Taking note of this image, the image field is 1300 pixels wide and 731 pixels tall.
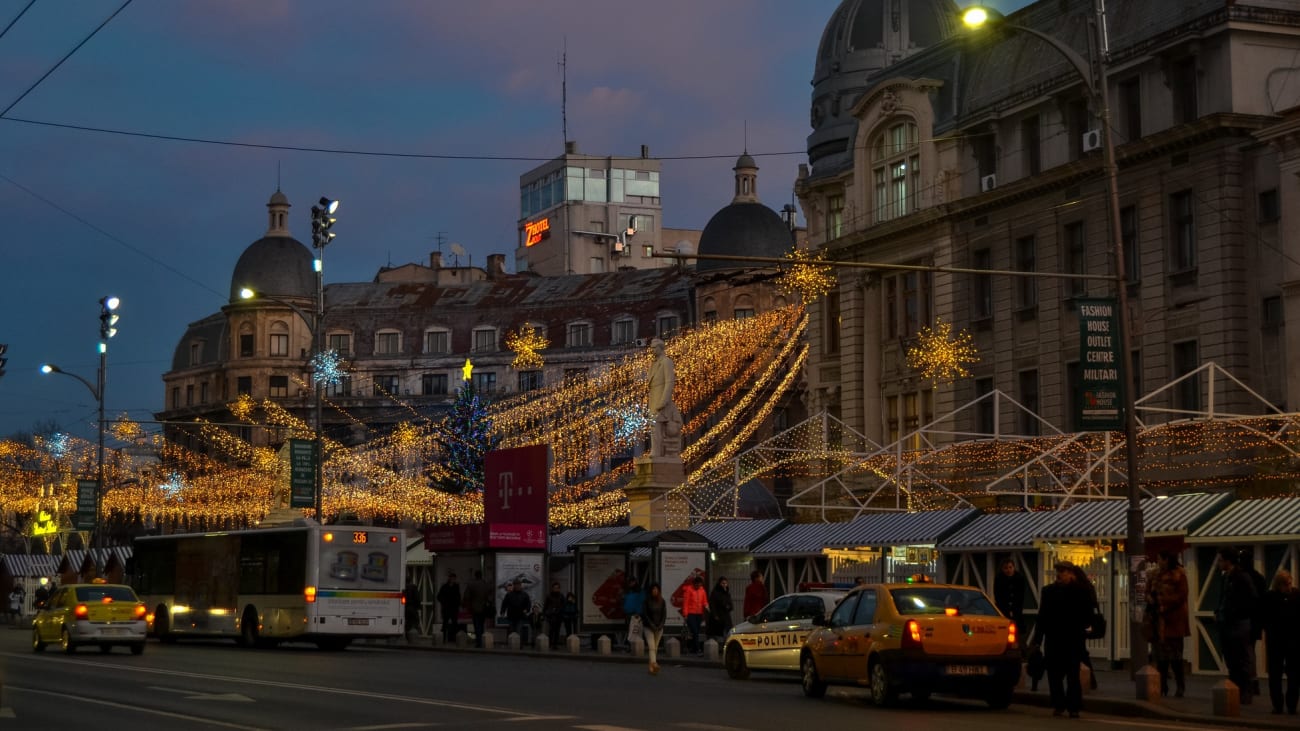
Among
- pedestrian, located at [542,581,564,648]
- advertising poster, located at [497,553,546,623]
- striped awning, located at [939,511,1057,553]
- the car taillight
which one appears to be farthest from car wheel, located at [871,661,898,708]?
advertising poster, located at [497,553,546,623]

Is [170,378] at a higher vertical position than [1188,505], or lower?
higher

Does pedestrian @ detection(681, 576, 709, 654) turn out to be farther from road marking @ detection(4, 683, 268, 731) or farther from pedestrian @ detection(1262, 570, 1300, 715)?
pedestrian @ detection(1262, 570, 1300, 715)

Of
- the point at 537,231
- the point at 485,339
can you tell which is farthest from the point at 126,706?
the point at 537,231

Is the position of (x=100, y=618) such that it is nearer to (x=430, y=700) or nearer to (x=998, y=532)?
(x=430, y=700)

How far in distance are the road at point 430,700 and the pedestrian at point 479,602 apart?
9165mm

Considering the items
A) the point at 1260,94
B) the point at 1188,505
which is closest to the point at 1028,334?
the point at 1260,94

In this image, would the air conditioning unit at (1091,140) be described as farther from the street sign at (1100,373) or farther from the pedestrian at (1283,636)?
the pedestrian at (1283,636)

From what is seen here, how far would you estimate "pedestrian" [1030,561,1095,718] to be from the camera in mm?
19734

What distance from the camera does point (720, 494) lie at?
4912cm

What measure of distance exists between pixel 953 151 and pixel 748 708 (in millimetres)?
34014

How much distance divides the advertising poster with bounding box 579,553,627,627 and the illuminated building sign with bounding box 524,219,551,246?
94.7 meters

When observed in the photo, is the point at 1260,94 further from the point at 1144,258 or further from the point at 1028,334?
the point at 1028,334

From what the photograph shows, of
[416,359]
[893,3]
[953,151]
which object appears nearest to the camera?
[953,151]

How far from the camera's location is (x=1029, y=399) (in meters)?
48.9
